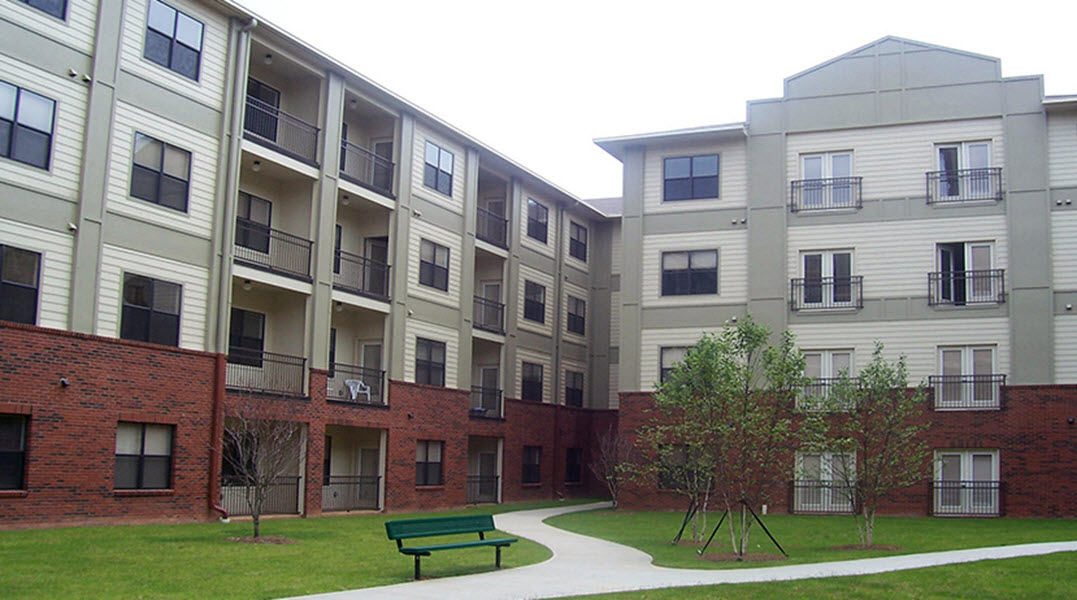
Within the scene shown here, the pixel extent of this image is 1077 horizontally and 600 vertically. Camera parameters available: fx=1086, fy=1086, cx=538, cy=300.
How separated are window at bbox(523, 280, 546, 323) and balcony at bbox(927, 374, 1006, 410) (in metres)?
15.0

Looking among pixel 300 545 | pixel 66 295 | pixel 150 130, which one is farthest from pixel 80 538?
pixel 150 130

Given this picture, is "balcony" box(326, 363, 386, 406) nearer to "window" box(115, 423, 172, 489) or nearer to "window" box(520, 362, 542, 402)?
"window" box(115, 423, 172, 489)

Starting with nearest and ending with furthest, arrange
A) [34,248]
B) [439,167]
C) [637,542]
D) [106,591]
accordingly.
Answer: [106,591]
[34,248]
[637,542]
[439,167]

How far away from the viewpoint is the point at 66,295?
72.5ft

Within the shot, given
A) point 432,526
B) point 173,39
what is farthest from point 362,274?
point 432,526

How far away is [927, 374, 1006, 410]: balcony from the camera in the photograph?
31.1m

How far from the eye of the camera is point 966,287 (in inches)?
1257

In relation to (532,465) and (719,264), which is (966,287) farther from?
(532,465)

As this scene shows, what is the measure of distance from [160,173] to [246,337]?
18.4 ft

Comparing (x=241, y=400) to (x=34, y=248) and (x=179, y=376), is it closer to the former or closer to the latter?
(x=179, y=376)

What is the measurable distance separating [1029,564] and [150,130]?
19.5 m

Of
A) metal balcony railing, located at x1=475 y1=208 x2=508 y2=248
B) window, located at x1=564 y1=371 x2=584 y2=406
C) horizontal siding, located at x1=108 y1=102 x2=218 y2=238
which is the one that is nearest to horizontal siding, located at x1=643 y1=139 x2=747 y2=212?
metal balcony railing, located at x1=475 y1=208 x2=508 y2=248

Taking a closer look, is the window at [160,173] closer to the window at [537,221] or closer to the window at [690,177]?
the window at [690,177]

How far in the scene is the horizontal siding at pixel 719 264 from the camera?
114 ft
